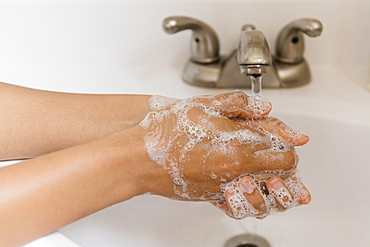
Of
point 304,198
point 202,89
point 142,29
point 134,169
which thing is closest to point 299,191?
point 304,198

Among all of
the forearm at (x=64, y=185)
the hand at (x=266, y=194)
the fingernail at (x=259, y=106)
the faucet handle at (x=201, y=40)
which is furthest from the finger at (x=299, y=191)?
the faucet handle at (x=201, y=40)

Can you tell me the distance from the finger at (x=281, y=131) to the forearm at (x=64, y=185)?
0.57 ft

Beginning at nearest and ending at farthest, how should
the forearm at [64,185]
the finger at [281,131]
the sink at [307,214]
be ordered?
1. the forearm at [64,185]
2. the finger at [281,131]
3. the sink at [307,214]

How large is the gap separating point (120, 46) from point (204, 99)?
1.26ft

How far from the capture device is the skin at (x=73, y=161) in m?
0.38

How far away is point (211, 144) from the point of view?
1.55ft

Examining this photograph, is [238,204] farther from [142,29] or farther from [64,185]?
[142,29]

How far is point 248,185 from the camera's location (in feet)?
1.52

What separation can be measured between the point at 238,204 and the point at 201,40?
1.27 feet

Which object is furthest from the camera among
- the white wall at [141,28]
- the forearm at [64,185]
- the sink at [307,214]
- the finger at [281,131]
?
the white wall at [141,28]

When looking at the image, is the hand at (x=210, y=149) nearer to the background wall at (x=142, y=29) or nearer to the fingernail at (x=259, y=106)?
the fingernail at (x=259, y=106)

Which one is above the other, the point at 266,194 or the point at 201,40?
the point at 201,40

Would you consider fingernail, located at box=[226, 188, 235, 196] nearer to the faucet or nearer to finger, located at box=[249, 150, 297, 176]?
finger, located at box=[249, 150, 297, 176]

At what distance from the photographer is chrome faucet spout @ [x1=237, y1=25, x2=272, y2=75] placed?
529 mm
